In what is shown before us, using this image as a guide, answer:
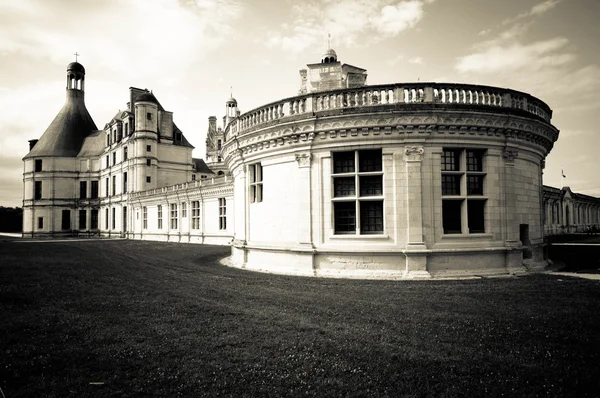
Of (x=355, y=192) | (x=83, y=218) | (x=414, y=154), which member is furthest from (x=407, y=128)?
(x=83, y=218)

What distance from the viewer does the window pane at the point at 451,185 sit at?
46.7 feet

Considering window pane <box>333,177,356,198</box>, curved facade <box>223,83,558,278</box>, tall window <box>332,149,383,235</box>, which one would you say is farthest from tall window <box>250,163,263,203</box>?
tall window <box>332,149,383,235</box>

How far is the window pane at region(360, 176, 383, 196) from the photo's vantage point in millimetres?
14125

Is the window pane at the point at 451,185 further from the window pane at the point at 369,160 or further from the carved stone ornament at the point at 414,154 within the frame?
the window pane at the point at 369,160

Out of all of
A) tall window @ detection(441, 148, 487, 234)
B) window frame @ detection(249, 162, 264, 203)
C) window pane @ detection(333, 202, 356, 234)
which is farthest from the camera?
window frame @ detection(249, 162, 264, 203)

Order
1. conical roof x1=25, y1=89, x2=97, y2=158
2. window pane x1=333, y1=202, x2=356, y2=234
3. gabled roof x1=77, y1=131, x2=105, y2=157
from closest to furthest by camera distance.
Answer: window pane x1=333, y1=202, x2=356, y2=234 < conical roof x1=25, y1=89, x2=97, y2=158 < gabled roof x1=77, y1=131, x2=105, y2=157

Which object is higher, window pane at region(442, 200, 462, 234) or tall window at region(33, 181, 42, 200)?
tall window at region(33, 181, 42, 200)

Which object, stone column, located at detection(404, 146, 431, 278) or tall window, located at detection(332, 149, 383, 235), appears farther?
tall window, located at detection(332, 149, 383, 235)

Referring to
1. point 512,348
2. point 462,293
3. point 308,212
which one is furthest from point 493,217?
point 512,348

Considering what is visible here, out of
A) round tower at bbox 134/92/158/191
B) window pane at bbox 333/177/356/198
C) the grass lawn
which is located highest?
round tower at bbox 134/92/158/191

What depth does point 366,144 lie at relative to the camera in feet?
45.6

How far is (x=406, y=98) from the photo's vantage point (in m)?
13.8

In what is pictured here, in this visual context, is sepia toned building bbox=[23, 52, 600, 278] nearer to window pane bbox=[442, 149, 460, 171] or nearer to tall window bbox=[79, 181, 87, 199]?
window pane bbox=[442, 149, 460, 171]

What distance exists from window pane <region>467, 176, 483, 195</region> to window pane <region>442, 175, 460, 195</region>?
0.50 metres
